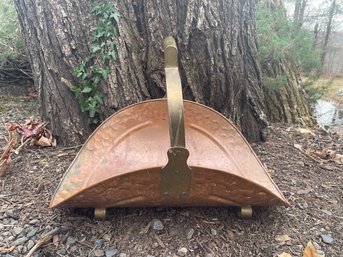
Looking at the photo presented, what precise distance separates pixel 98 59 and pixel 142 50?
0.19 metres

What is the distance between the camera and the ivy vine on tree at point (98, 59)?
1.33 m

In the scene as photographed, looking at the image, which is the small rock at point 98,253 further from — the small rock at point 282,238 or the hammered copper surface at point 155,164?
the small rock at point 282,238

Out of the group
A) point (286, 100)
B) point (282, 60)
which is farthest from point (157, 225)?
point (282, 60)

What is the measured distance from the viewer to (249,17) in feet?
4.83

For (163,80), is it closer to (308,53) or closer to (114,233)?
(114,233)

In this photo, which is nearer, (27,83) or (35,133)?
(35,133)

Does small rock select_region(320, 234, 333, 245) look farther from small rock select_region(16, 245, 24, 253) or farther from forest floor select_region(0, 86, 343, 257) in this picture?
small rock select_region(16, 245, 24, 253)

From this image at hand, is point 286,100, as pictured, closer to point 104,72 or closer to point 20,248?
point 104,72

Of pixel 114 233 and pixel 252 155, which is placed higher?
pixel 252 155

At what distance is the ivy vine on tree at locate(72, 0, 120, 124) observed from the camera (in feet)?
4.38

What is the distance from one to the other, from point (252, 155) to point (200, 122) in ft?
0.76

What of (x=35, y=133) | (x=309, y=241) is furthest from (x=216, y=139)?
(x=35, y=133)

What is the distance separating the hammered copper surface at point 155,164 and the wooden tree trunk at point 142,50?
20 centimetres

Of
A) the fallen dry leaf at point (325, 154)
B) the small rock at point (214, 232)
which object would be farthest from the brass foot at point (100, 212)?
the fallen dry leaf at point (325, 154)
